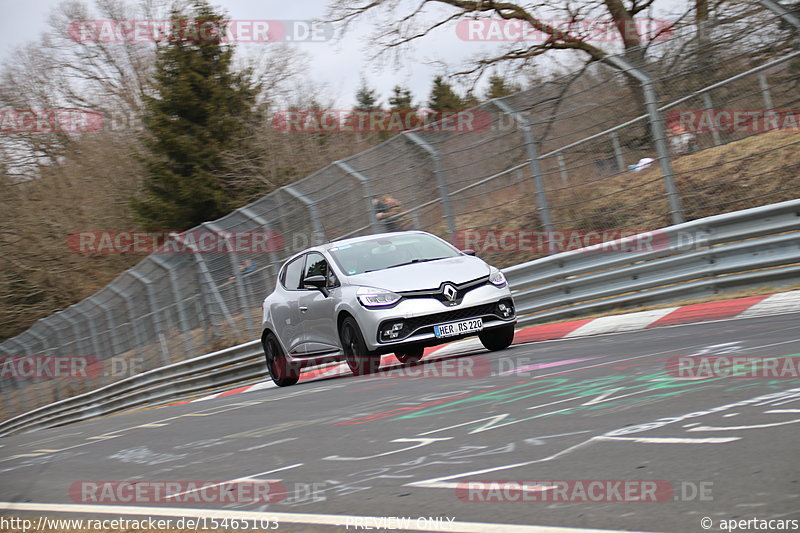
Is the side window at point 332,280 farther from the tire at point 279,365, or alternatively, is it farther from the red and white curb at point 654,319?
the tire at point 279,365

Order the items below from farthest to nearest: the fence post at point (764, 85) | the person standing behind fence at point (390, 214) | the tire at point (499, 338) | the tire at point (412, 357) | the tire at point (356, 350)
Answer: the person standing behind fence at point (390, 214)
the tire at point (412, 357)
the fence post at point (764, 85)
the tire at point (499, 338)
the tire at point (356, 350)

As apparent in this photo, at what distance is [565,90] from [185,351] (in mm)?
11437

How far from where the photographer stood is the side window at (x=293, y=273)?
41.4 feet

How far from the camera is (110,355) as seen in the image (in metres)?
25.8

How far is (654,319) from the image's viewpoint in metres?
10.6

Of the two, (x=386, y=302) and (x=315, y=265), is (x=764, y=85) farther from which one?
(x=315, y=265)

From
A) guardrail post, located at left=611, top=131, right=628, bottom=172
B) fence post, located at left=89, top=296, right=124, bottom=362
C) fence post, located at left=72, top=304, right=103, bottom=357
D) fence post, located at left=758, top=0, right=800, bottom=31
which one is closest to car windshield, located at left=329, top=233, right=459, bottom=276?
guardrail post, located at left=611, top=131, right=628, bottom=172

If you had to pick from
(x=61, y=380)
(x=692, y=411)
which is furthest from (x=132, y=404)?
(x=692, y=411)

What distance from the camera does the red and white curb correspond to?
9.45 metres

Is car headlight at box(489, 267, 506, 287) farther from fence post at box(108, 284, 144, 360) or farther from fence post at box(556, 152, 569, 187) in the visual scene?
fence post at box(108, 284, 144, 360)

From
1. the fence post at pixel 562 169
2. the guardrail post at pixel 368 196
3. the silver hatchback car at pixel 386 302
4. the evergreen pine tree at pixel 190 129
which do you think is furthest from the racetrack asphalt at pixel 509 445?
the evergreen pine tree at pixel 190 129

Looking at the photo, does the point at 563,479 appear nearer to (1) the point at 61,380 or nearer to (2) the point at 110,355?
(2) the point at 110,355

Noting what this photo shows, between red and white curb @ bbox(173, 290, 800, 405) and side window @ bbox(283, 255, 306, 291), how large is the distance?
1.63 meters

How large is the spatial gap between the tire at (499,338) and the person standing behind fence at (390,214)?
4.53m
